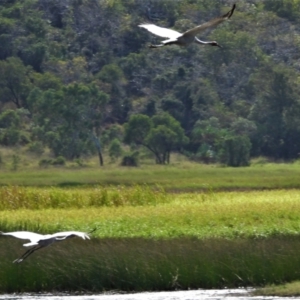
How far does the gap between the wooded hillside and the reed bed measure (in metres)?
48.6

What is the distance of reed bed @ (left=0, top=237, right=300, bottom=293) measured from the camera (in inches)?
670

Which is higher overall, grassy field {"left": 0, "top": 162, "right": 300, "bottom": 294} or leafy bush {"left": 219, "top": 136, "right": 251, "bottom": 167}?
grassy field {"left": 0, "top": 162, "right": 300, "bottom": 294}

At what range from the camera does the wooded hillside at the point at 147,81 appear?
6988 cm

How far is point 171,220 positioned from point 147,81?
61.7 metres

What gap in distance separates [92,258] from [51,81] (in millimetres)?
63556

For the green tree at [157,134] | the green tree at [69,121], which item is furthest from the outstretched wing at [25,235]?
the green tree at [157,134]

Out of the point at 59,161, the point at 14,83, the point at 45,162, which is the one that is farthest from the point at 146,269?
the point at 14,83

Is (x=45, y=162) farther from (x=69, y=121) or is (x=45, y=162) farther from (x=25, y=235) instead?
(x=25, y=235)

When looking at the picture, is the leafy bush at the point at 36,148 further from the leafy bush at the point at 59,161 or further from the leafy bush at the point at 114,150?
the leafy bush at the point at 114,150

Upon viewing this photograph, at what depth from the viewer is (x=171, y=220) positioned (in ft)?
78.9

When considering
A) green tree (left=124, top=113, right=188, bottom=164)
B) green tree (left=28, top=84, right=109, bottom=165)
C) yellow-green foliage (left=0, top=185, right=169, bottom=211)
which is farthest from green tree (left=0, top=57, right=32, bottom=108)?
yellow-green foliage (left=0, top=185, right=169, bottom=211)

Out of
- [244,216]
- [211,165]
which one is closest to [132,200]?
[244,216]

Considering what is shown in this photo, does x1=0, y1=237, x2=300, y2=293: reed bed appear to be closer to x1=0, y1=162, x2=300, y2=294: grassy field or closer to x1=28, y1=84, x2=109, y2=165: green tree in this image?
x1=0, y1=162, x2=300, y2=294: grassy field

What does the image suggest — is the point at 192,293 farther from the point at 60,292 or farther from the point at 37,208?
the point at 37,208
